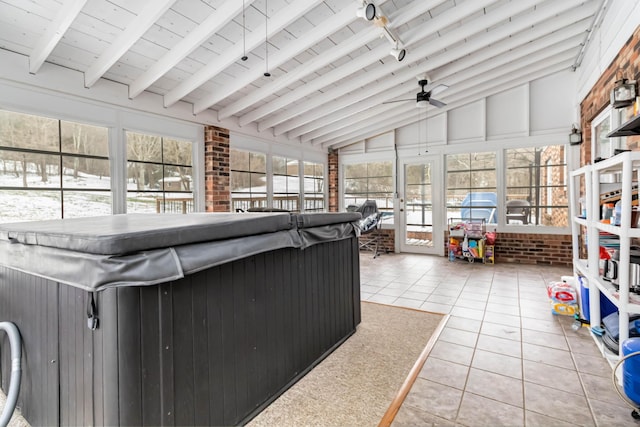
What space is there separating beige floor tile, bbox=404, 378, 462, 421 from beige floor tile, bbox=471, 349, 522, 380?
0.42 m

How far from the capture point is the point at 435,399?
1958 mm

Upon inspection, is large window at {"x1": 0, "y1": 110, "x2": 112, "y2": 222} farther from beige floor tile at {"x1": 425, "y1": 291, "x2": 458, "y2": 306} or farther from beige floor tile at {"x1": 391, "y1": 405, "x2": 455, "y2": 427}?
beige floor tile at {"x1": 425, "y1": 291, "x2": 458, "y2": 306}

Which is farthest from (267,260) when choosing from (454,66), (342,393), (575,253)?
(454,66)

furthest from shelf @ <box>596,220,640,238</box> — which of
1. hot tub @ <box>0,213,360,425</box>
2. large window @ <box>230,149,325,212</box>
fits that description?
large window @ <box>230,149,325,212</box>

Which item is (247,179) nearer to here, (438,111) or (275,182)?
(275,182)

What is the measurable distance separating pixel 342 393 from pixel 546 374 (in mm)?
1414

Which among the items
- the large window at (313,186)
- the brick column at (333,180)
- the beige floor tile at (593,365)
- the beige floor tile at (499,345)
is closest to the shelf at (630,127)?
the beige floor tile at (593,365)

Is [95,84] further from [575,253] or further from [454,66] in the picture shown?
[575,253]

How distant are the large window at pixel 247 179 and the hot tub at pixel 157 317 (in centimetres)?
328

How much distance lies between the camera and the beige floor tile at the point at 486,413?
5.72ft

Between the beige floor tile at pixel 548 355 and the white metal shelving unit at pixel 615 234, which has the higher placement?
the white metal shelving unit at pixel 615 234

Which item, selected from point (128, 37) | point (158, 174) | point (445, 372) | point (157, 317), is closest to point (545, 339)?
point (445, 372)

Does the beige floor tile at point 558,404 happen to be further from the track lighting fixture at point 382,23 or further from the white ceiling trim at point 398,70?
the white ceiling trim at point 398,70

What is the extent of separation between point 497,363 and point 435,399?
2.37 ft
